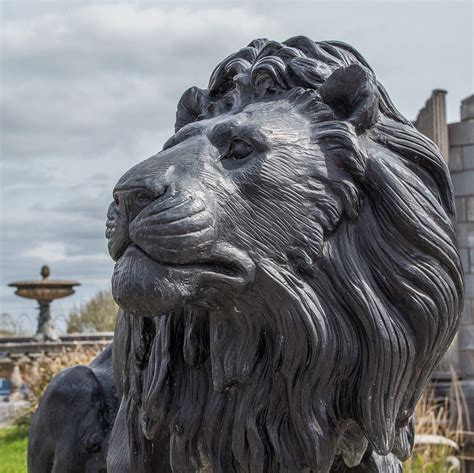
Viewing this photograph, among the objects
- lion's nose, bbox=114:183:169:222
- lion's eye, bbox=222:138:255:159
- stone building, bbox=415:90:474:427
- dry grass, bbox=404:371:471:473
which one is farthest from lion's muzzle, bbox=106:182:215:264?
stone building, bbox=415:90:474:427

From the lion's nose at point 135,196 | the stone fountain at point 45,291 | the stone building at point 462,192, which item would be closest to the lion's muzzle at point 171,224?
the lion's nose at point 135,196

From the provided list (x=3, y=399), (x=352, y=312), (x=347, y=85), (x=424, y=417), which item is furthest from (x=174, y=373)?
(x=3, y=399)

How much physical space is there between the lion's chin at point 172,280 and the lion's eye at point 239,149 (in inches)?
9.0

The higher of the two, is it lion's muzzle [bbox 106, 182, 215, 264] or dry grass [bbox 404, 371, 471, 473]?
lion's muzzle [bbox 106, 182, 215, 264]

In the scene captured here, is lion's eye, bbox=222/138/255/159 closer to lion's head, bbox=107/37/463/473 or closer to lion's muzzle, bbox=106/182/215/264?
lion's head, bbox=107/37/463/473

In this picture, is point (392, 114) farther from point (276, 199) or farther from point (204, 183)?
point (204, 183)

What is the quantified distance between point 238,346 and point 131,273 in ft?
0.96

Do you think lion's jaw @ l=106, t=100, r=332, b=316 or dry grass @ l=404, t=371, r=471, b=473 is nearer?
lion's jaw @ l=106, t=100, r=332, b=316

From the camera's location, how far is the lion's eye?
68.2 inches

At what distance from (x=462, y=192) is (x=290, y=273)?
21.6ft

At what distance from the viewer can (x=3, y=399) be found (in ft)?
33.0

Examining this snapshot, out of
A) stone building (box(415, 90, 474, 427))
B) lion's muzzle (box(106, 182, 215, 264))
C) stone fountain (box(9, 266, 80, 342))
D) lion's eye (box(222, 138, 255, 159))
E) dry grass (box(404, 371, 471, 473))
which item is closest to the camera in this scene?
lion's muzzle (box(106, 182, 215, 264))

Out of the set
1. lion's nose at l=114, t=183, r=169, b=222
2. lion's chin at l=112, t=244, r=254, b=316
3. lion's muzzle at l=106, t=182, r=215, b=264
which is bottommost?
lion's chin at l=112, t=244, r=254, b=316

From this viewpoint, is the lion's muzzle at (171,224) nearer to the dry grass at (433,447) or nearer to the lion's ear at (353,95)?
the lion's ear at (353,95)
